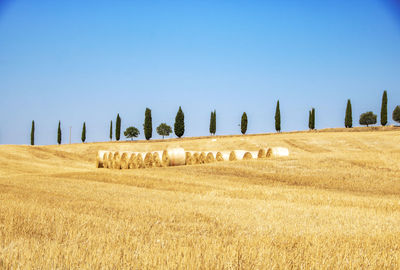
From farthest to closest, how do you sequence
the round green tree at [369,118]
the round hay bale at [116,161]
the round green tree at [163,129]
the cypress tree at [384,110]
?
the round green tree at [163,129]
the round green tree at [369,118]
the cypress tree at [384,110]
the round hay bale at [116,161]

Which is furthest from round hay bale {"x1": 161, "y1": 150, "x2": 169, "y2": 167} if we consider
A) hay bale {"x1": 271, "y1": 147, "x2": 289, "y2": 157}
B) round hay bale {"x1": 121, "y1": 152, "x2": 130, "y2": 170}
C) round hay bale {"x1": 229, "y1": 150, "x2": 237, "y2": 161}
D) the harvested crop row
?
hay bale {"x1": 271, "y1": 147, "x2": 289, "y2": 157}

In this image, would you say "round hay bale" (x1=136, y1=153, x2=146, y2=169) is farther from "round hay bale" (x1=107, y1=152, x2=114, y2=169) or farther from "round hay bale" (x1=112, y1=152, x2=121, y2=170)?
"round hay bale" (x1=107, y1=152, x2=114, y2=169)

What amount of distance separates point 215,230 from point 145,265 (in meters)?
2.46

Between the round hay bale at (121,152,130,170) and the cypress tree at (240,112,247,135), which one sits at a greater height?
the cypress tree at (240,112,247,135)

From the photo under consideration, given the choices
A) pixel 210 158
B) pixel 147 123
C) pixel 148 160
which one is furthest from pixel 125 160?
pixel 147 123

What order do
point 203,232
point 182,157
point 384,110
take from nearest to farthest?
point 203,232, point 182,157, point 384,110

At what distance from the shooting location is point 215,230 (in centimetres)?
604

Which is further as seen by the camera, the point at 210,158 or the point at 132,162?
the point at 132,162

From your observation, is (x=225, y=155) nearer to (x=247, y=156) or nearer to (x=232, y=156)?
(x=232, y=156)

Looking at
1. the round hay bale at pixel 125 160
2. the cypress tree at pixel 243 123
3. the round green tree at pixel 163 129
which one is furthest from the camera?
the round green tree at pixel 163 129

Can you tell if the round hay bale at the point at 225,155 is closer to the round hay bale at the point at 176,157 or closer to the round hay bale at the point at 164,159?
the round hay bale at the point at 176,157

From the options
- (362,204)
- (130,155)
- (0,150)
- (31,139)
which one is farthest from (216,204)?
(31,139)

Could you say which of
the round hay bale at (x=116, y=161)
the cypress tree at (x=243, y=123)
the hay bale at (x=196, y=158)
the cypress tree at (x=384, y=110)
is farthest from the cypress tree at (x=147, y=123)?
the hay bale at (x=196, y=158)

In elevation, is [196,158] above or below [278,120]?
below
